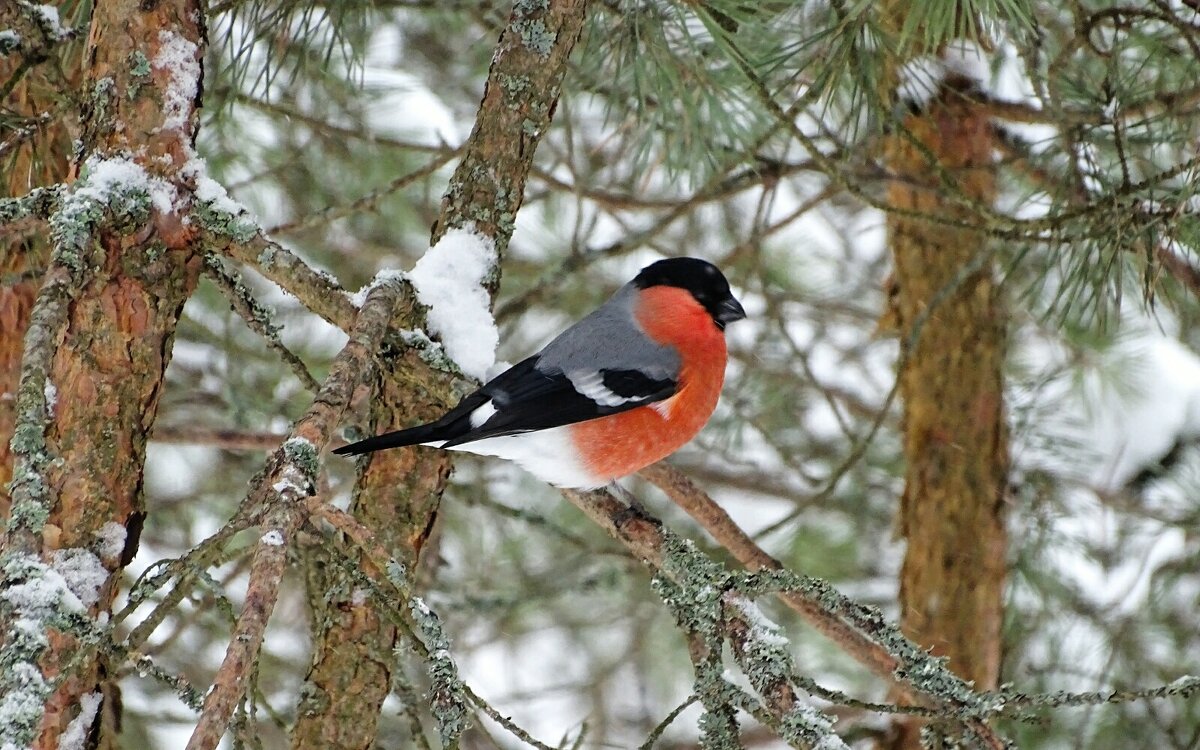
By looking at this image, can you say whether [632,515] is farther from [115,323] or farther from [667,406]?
[115,323]

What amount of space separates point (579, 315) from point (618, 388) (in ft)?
6.22

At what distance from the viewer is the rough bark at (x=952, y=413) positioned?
3215 mm

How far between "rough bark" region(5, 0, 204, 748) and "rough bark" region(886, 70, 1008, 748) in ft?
6.53

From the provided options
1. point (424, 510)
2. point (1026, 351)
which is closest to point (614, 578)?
point (424, 510)

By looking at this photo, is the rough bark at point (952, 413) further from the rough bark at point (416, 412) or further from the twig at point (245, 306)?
the twig at point (245, 306)

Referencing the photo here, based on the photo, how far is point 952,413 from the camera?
10.9 feet

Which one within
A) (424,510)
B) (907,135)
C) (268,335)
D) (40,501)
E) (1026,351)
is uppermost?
(1026,351)

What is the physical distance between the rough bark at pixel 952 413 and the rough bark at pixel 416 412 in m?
1.33

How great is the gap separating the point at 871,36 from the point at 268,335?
1.44 m

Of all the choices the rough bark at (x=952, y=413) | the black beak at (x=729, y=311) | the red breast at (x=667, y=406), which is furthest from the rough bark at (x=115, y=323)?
the rough bark at (x=952, y=413)

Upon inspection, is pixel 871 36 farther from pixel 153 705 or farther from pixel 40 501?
pixel 153 705

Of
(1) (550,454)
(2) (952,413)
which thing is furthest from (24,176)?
(2) (952,413)

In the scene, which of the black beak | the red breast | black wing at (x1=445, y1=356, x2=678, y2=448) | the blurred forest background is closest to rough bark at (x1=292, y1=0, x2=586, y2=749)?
the blurred forest background

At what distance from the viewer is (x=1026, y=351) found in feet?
16.9
